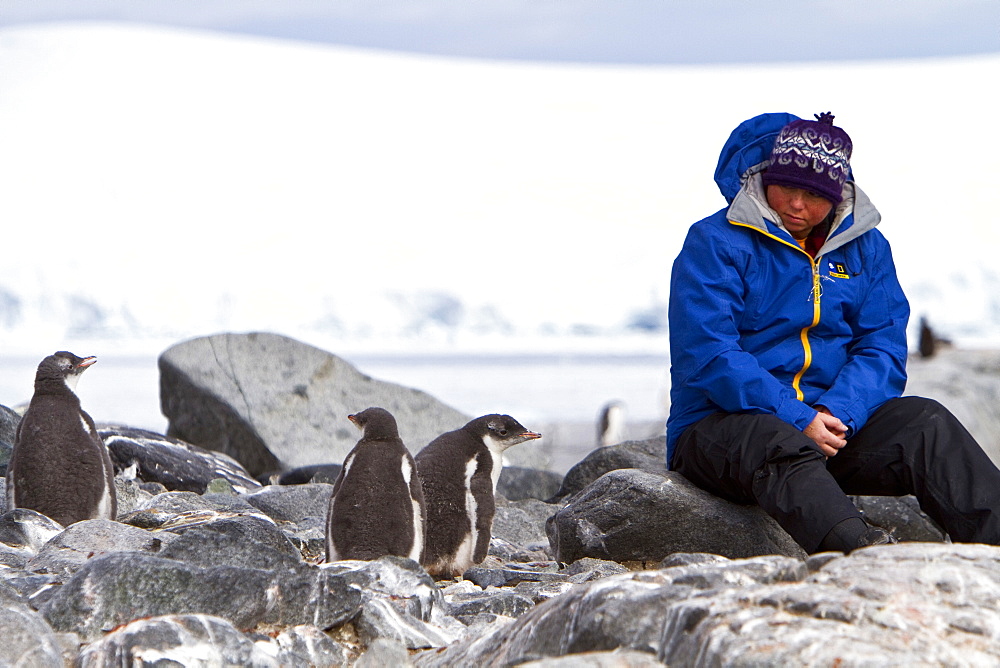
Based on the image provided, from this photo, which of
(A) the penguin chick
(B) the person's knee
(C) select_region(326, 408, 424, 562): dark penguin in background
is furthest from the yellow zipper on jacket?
(A) the penguin chick

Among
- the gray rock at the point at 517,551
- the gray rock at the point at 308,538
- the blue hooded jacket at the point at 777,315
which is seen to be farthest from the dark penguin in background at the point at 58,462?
the blue hooded jacket at the point at 777,315

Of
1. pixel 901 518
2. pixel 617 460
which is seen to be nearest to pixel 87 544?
pixel 617 460

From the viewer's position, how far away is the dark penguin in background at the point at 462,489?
136 inches

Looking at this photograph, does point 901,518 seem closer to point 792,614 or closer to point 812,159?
point 812,159

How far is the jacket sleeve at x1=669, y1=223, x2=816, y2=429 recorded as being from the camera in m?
2.89

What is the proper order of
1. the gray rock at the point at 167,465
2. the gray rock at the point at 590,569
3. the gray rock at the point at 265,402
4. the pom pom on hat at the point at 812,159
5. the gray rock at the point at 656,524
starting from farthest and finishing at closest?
1. the gray rock at the point at 265,402
2. the gray rock at the point at 167,465
3. the gray rock at the point at 656,524
4. the gray rock at the point at 590,569
5. the pom pom on hat at the point at 812,159

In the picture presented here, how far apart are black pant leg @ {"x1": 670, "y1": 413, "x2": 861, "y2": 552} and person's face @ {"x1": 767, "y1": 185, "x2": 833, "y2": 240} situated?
1.95ft

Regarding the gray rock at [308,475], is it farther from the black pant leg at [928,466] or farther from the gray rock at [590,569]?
the black pant leg at [928,466]

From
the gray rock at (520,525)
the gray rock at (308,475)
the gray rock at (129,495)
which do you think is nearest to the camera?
the gray rock at (129,495)

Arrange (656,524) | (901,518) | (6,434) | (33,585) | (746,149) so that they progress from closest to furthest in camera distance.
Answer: (33,585) → (746,149) → (656,524) → (901,518) → (6,434)

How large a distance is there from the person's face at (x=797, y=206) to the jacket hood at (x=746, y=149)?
140 mm

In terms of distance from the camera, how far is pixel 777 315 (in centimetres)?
306

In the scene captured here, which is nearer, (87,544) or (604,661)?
(604,661)

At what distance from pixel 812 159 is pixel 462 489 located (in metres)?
1.48
